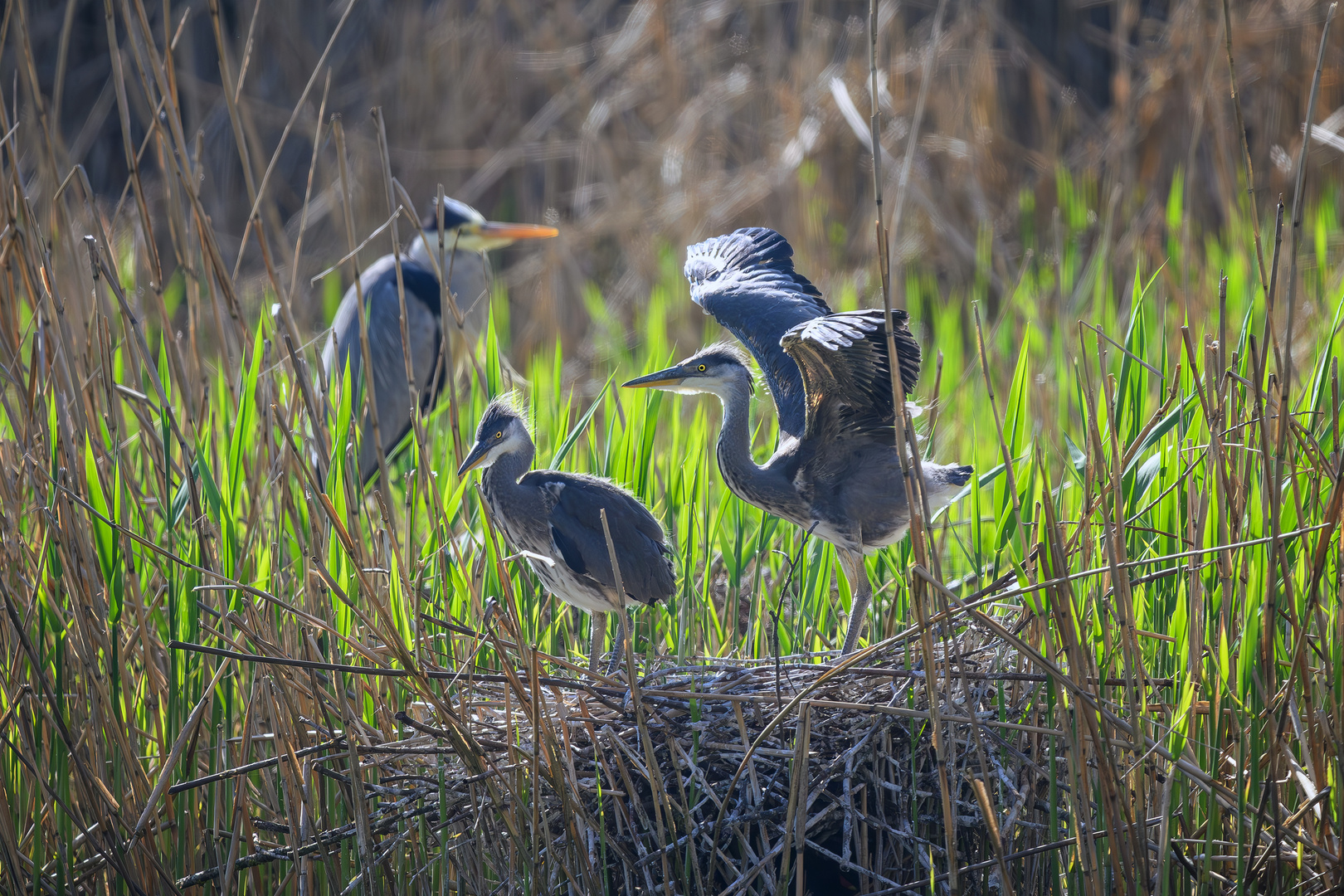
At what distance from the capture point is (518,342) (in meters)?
7.50

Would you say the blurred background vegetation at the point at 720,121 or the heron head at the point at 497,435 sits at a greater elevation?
the blurred background vegetation at the point at 720,121

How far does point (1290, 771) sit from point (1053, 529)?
0.77 m

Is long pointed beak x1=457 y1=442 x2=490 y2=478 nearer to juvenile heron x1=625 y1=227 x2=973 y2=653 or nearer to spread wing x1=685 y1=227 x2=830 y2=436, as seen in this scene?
juvenile heron x1=625 y1=227 x2=973 y2=653

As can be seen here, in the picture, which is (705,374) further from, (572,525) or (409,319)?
(409,319)

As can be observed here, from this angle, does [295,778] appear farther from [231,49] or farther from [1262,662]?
[231,49]

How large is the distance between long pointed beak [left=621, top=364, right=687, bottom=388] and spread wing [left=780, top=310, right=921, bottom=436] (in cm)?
35

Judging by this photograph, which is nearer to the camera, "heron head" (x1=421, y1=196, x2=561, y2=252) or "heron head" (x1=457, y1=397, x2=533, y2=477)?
"heron head" (x1=457, y1=397, x2=533, y2=477)

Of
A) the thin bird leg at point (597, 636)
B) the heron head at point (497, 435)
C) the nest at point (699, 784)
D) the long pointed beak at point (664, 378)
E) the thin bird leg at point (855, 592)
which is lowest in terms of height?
the nest at point (699, 784)

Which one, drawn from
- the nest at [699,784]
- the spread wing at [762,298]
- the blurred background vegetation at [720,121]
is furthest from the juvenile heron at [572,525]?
the blurred background vegetation at [720,121]

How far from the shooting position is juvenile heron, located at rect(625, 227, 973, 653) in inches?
115

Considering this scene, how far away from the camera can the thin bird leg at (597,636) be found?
2.76 m

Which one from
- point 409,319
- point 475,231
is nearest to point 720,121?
point 475,231

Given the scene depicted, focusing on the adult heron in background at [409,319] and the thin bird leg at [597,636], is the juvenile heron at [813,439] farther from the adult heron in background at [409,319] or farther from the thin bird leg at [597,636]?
the adult heron in background at [409,319]

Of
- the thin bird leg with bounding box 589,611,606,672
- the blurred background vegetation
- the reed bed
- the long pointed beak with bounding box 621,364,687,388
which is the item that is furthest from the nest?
the blurred background vegetation
